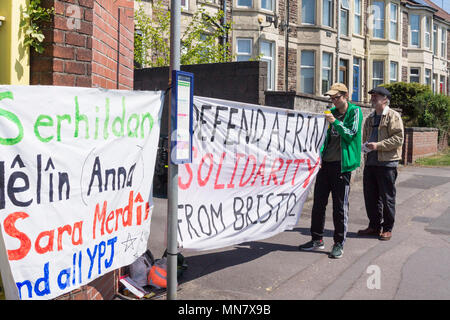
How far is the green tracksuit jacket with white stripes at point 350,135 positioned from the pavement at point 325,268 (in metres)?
1.14

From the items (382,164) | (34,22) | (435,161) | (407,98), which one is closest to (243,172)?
(34,22)

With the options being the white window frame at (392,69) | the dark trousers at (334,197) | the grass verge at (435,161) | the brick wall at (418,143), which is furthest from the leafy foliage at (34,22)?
the white window frame at (392,69)

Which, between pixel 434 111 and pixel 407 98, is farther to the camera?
pixel 407 98

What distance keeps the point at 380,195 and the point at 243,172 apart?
278 centimetres

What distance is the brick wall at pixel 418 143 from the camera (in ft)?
56.3

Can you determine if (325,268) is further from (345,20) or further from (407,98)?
(345,20)

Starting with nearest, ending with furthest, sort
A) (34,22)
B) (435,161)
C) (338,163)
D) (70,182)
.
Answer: (70,182)
(34,22)
(338,163)
(435,161)

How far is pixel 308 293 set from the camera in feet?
15.2

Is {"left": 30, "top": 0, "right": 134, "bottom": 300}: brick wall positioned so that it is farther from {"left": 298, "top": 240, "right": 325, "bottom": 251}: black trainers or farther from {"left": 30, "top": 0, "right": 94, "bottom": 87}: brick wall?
{"left": 298, "top": 240, "right": 325, "bottom": 251}: black trainers

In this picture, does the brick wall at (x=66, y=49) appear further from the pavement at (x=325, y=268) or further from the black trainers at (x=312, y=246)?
the black trainers at (x=312, y=246)

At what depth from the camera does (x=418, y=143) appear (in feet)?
58.7

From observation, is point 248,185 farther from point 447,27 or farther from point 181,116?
point 447,27

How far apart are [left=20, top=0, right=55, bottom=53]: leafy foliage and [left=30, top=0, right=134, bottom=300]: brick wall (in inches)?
1.7

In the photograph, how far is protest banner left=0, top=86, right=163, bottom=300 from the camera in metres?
2.83
